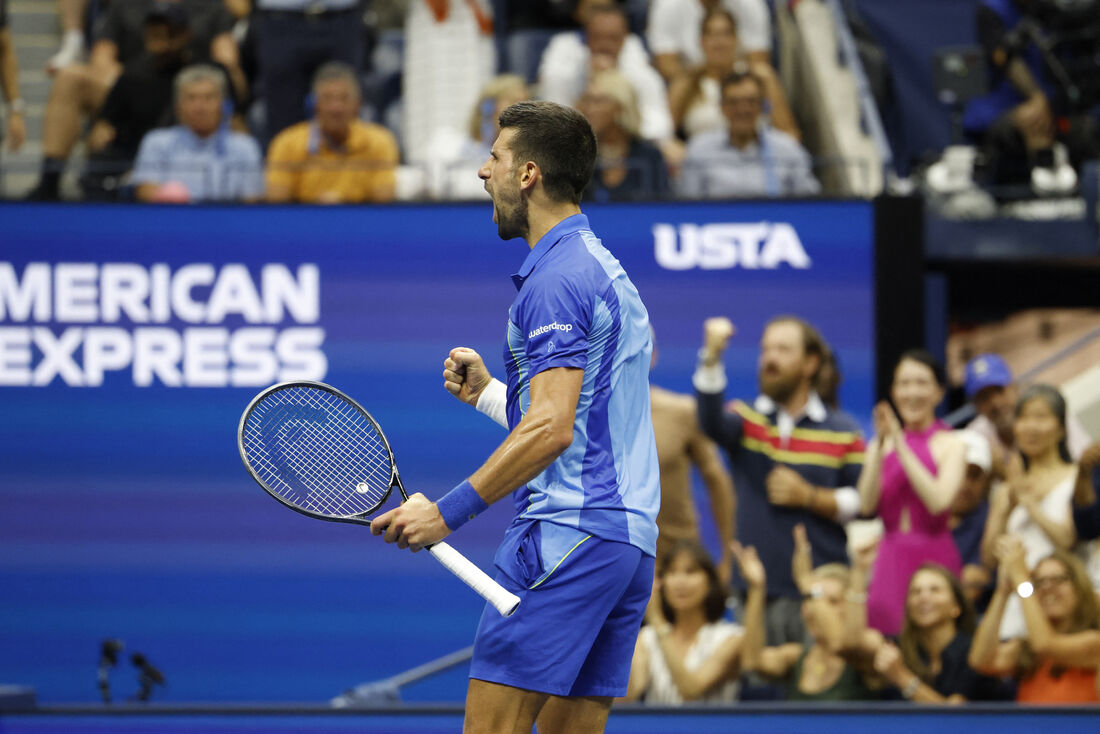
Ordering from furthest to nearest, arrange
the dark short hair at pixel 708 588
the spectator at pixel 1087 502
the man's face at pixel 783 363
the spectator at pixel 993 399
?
the spectator at pixel 993 399
the man's face at pixel 783 363
the spectator at pixel 1087 502
the dark short hair at pixel 708 588

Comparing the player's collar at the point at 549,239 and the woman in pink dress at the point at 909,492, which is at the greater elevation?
the player's collar at the point at 549,239

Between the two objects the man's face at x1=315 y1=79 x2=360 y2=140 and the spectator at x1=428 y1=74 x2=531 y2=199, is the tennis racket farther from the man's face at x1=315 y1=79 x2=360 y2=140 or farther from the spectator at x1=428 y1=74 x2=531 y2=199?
the man's face at x1=315 y1=79 x2=360 y2=140

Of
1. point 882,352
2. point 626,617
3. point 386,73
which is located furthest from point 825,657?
point 386,73

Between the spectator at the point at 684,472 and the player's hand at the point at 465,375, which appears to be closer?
the player's hand at the point at 465,375

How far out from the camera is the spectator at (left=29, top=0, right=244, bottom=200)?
9.12 metres

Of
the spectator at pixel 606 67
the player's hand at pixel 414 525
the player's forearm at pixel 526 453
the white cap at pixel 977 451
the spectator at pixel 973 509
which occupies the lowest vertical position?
the spectator at pixel 973 509

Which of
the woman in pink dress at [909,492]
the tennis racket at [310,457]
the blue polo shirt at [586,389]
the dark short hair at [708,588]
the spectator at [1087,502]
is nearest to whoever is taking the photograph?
the blue polo shirt at [586,389]

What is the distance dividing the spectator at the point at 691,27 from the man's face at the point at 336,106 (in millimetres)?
2069

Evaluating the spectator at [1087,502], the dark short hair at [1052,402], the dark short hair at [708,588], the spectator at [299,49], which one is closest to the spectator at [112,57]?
the spectator at [299,49]

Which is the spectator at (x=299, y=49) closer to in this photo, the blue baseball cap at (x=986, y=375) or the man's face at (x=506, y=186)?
the blue baseball cap at (x=986, y=375)

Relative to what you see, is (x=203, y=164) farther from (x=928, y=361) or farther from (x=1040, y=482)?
(x=1040, y=482)

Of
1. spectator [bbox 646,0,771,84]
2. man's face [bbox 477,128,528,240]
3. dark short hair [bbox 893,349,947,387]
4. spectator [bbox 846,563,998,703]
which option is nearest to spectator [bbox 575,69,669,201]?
spectator [bbox 646,0,771,84]

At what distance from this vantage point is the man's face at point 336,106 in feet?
26.7

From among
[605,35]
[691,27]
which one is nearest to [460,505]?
[605,35]
